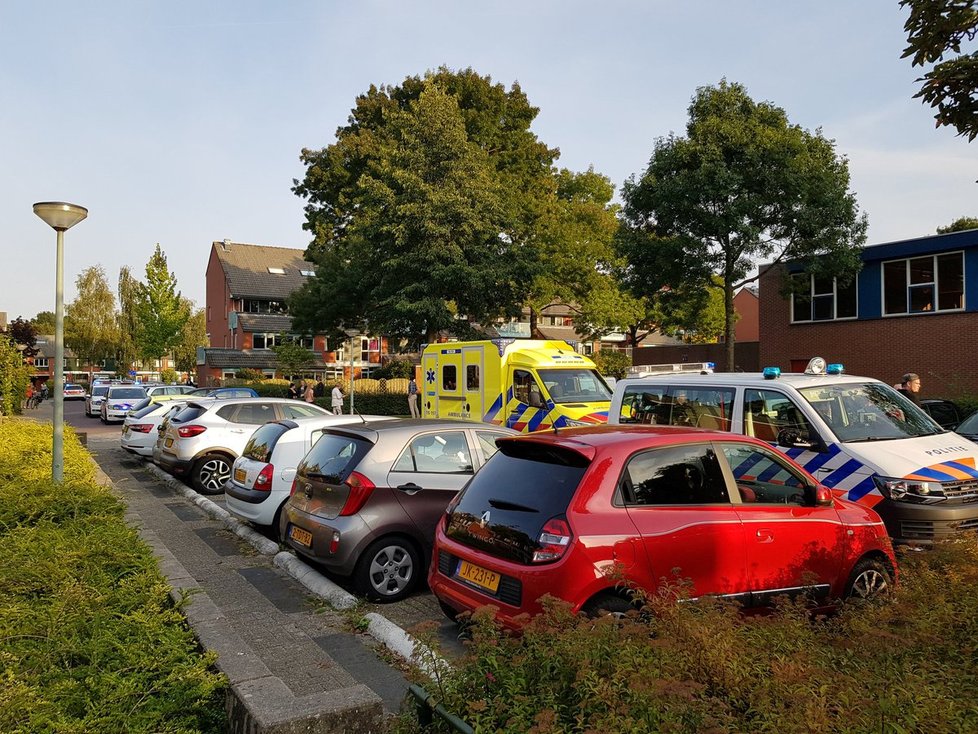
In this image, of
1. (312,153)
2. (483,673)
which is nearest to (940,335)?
(483,673)

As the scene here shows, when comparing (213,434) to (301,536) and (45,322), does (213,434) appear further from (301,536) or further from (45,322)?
(45,322)

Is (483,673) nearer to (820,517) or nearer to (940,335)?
(820,517)

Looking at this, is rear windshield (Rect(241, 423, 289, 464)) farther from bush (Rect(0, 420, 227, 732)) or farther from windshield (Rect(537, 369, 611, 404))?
windshield (Rect(537, 369, 611, 404))

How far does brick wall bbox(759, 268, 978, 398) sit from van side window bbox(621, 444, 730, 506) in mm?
18208

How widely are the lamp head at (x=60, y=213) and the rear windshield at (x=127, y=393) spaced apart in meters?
24.9

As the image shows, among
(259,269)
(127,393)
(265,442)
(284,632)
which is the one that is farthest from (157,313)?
(284,632)

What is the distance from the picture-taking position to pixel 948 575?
168 inches

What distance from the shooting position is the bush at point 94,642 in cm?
312

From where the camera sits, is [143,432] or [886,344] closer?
[143,432]

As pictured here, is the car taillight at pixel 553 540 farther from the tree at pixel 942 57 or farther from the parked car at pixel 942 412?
the parked car at pixel 942 412

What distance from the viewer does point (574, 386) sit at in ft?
48.3

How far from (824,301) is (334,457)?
76.0 ft

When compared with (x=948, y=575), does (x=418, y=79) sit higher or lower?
higher

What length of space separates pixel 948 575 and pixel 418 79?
36891 millimetres
